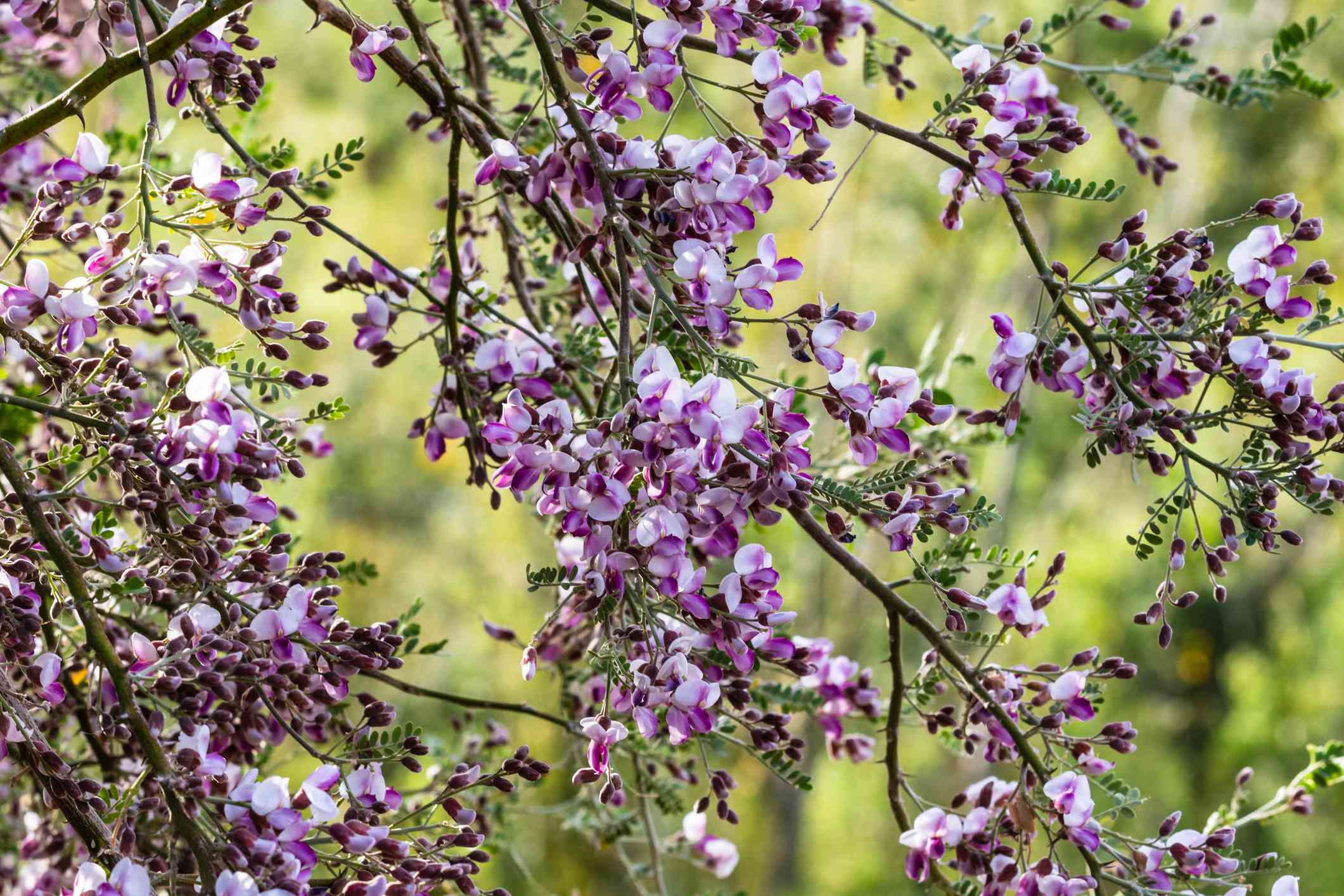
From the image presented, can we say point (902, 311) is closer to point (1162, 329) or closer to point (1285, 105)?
point (1285, 105)

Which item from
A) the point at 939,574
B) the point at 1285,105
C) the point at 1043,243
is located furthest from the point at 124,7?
the point at 1285,105

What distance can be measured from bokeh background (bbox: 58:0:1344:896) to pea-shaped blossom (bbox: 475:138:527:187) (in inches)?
237

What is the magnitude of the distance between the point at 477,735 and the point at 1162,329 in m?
1.20

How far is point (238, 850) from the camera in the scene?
32.5 inches

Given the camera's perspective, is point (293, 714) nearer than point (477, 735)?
Yes

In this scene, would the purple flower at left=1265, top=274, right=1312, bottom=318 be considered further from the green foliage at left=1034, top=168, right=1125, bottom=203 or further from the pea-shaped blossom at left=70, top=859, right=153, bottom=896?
the pea-shaped blossom at left=70, top=859, right=153, bottom=896

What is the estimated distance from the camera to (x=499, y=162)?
93 centimetres

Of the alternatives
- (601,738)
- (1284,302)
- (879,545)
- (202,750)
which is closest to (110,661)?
(202,750)

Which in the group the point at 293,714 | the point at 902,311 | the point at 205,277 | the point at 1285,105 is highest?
the point at 1285,105

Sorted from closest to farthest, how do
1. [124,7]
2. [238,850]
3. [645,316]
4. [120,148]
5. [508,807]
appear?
[238,850], [645,316], [124,7], [120,148], [508,807]

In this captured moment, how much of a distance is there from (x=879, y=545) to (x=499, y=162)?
6547 mm

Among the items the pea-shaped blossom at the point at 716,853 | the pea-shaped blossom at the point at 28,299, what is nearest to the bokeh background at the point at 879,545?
the pea-shaped blossom at the point at 716,853

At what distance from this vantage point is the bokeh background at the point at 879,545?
7.35 metres

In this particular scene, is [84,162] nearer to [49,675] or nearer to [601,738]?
[49,675]
